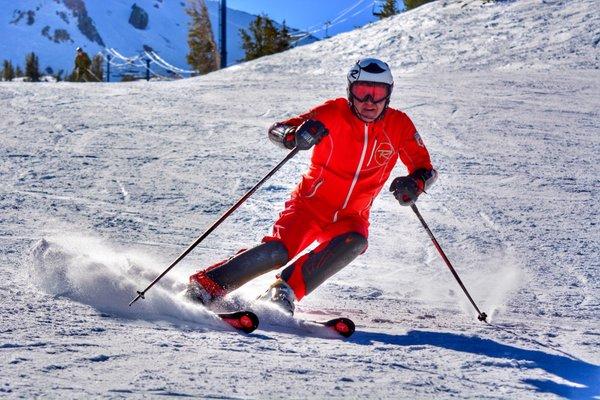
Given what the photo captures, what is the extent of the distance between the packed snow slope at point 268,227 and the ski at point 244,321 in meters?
0.10

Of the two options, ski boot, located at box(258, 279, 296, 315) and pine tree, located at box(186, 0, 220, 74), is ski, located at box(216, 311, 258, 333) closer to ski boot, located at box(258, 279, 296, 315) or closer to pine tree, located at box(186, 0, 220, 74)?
ski boot, located at box(258, 279, 296, 315)

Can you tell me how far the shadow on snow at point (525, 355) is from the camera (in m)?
2.95

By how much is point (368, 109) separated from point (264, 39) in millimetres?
22931

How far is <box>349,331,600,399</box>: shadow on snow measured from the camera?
2.95 m

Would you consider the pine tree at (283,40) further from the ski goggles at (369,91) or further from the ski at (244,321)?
the ski at (244,321)

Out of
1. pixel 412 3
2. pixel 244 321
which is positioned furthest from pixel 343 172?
pixel 412 3

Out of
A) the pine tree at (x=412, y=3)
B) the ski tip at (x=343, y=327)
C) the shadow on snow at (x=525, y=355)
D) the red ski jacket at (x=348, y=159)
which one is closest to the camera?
the shadow on snow at (x=525, y=355)

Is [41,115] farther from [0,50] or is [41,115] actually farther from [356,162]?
[0,50]

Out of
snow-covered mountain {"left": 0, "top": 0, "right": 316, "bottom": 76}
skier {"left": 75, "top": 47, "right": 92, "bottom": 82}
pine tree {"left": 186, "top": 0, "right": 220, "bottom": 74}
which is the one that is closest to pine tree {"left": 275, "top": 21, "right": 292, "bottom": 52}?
pine tree {"left": 186, "top": 0, "right": 220, "bottom": 74}

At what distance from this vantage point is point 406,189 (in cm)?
443

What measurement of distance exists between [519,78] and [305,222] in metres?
10.2

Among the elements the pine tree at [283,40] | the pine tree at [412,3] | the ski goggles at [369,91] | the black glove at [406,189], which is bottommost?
the black glove at [406,189]

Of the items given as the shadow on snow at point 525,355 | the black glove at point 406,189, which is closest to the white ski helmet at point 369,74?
the black glove at point 406,189

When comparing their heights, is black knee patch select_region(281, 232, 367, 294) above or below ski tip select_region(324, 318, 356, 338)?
above
